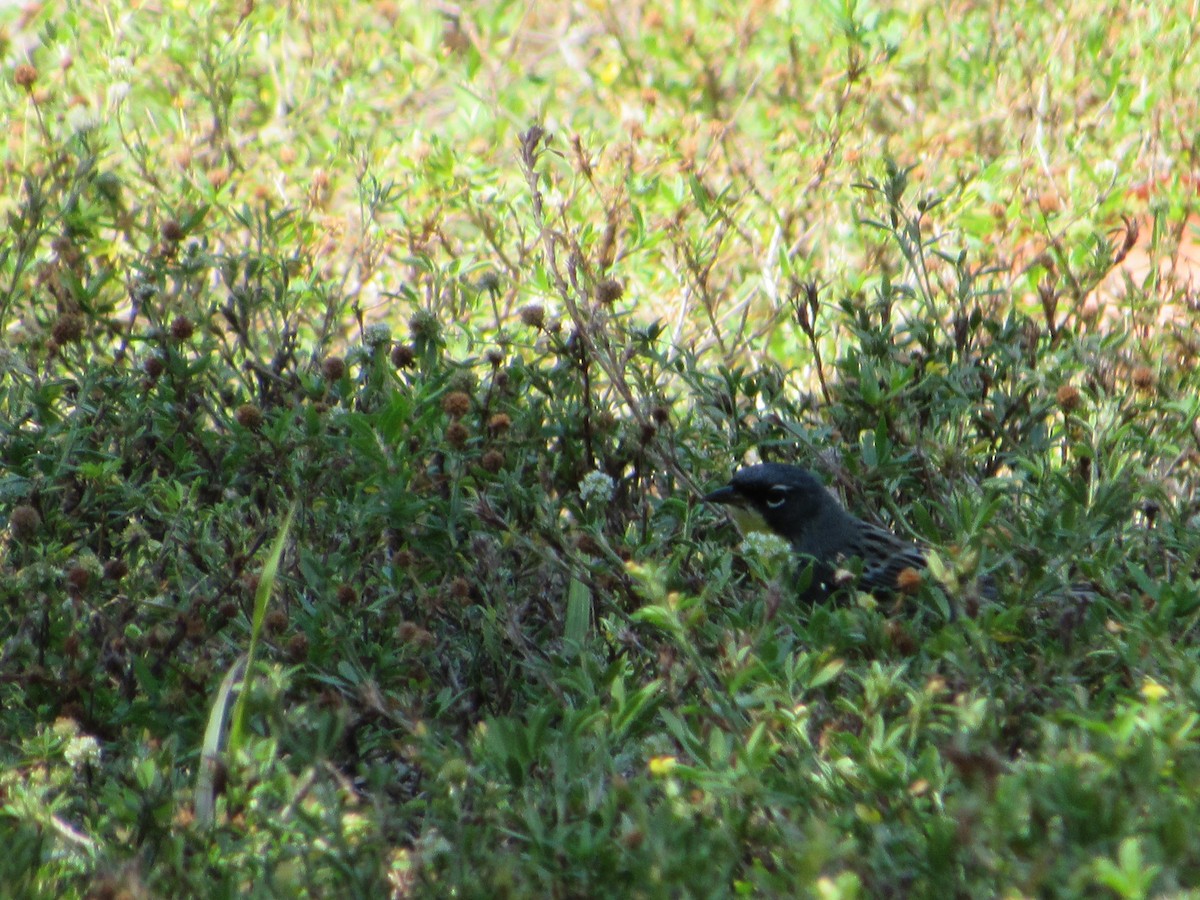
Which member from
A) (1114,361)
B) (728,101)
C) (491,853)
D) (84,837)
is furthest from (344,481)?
(728,101)

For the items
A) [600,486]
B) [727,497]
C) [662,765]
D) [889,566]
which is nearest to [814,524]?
[889,566]

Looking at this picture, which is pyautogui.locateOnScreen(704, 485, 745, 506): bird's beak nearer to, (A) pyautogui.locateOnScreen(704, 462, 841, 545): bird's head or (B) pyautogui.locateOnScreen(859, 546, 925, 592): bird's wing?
(A) pyautogui.locateOnScreen(704, 462, 841, 545): bird's head

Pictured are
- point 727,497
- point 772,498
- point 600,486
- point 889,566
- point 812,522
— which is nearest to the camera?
point 600,486

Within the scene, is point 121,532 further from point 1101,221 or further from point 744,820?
point 1101,221

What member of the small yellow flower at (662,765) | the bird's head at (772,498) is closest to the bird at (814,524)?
the bird's head at (772,498)

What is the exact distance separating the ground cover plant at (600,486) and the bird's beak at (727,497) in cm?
11

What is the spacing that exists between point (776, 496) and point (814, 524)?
0.92 ft

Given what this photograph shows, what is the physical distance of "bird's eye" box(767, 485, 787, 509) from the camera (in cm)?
464

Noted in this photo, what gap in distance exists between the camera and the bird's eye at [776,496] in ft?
15.2

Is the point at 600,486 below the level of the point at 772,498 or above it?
below

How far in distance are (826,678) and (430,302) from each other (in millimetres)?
2867

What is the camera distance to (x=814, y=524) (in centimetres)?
489

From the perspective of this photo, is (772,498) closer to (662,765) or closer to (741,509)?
(741,509)

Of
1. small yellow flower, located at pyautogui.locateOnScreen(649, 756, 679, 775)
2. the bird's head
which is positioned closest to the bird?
the bird's head
